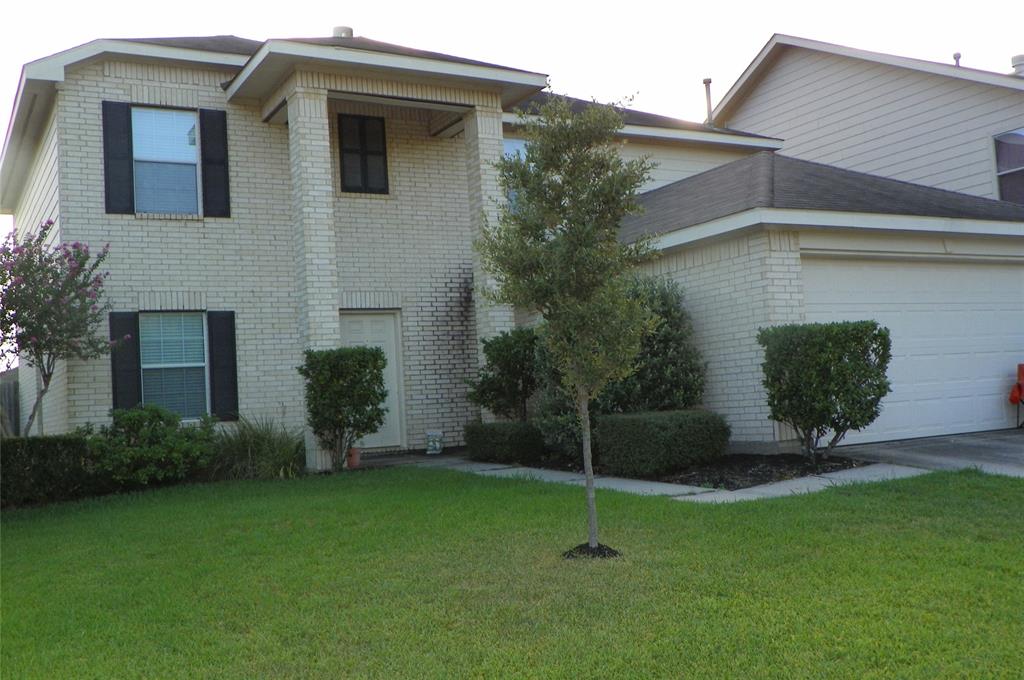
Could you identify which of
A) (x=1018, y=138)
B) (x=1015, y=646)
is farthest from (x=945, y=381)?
(x=1015, y=646)

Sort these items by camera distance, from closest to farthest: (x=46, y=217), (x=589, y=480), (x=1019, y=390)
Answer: (x=589, y=480) → (x=1019, y=390) → (x=46, y=217)

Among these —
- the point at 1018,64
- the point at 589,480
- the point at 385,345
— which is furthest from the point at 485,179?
the point at 1018,64

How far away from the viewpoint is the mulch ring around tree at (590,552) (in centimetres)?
616

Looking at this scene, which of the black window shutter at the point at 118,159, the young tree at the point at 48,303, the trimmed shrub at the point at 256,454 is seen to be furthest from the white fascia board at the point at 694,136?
the young tree at the point at 48,303

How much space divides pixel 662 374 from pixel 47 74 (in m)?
8.70

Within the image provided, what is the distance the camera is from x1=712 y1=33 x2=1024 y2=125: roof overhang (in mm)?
15586

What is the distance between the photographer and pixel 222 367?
1278 centimetres

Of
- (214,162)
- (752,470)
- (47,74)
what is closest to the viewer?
(752,470)

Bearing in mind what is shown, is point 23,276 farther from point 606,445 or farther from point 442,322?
point 606,445

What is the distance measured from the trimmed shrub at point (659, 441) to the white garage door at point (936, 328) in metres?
2.02

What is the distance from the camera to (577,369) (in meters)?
6.41

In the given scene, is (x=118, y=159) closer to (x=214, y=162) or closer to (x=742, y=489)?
(x=214, y=162)

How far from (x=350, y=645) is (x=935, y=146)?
52.6 ft

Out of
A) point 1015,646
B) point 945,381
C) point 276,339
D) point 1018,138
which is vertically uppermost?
point 1018,138
